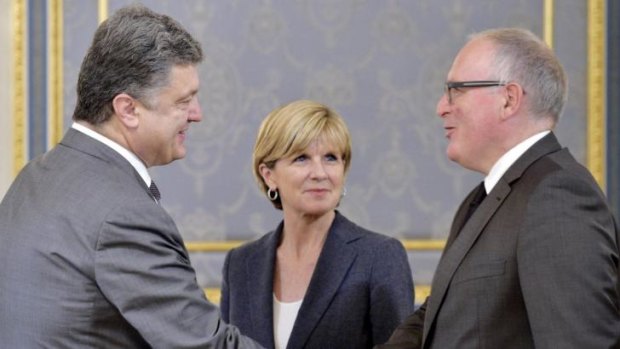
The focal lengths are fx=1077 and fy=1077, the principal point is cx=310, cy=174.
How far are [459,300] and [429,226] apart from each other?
189cm

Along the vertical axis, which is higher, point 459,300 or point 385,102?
point 385,102

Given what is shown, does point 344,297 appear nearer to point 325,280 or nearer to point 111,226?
point 325,280

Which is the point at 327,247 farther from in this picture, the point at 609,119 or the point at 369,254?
the point at 609,119

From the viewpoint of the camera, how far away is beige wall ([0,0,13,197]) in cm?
412

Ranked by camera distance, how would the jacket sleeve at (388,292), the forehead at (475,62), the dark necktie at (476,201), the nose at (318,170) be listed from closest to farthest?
the forehead at (475,62) < the dark necktie at (476,201) < the jacket sleeve at (388,292) < the nose at (318,170)


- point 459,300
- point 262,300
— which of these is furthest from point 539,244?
point 262,300

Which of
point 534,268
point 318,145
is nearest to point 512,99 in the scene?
point 534,268

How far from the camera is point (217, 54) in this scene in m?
4.13

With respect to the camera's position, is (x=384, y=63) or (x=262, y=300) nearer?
(x=262, y=300)

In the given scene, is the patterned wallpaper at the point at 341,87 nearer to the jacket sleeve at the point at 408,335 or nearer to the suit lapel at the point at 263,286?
the suit lapel at the point at 263,286

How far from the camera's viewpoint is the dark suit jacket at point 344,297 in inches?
113

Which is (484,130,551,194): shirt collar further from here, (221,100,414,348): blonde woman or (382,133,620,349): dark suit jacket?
(221,100,414,348): blonde woman

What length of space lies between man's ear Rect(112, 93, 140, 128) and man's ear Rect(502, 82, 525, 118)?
0.80 meters

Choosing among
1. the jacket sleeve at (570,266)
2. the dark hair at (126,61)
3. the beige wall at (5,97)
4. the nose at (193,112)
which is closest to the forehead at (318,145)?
the nose at (193,112)
